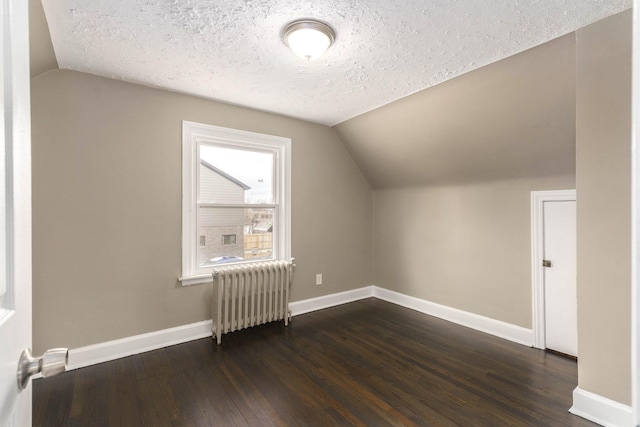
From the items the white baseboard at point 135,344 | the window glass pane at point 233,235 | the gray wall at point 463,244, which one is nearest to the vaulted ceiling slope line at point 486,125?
the gray wall at point 463,244

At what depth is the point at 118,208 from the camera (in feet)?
8.75

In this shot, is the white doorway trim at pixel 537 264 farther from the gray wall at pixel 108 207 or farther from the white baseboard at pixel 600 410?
the gray wall at pixel 108 207

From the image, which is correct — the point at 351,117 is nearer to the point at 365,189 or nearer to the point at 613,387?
the point at 365,189

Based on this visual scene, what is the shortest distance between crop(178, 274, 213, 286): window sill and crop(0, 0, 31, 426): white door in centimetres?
238

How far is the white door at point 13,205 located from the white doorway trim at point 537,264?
137 inches

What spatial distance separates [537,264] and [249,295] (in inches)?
114

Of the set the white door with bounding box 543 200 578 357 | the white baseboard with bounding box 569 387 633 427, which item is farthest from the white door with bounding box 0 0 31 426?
the white door with bounding box 543 200 578 357

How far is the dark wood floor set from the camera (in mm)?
1913

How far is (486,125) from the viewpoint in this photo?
9.14 feet

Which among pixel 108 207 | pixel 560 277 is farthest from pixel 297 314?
pixel 560 277

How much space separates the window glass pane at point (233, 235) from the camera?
3178mm

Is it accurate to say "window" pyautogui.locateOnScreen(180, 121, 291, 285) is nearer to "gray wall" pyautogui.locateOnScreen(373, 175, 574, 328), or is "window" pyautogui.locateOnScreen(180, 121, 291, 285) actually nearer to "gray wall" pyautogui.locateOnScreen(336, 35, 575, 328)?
"gray wall" pyautogui.locateOnScreen(336, 35, 575, 328)

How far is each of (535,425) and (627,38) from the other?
2.34 meters

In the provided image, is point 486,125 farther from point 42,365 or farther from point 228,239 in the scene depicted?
point 42,365
